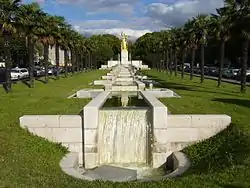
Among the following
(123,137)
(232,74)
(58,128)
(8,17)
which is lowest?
(232,74)

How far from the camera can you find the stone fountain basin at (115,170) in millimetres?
13492

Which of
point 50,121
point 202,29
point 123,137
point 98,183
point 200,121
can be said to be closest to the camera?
point 98,183

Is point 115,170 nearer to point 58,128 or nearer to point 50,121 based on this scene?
point 58,128

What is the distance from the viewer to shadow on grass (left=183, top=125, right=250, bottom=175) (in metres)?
12.4

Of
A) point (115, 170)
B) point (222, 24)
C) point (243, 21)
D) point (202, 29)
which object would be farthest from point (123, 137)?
point (202, 29)

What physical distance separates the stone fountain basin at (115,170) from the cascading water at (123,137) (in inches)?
27.5

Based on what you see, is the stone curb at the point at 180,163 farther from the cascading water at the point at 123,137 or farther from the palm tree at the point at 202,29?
the palm tree at the point at 202,29

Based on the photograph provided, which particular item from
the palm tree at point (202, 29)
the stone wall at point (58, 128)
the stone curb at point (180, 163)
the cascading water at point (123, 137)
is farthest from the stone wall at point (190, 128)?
the palm tree at point (202, 29)

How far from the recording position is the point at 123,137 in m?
17.2

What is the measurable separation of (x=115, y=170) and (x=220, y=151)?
3.48m

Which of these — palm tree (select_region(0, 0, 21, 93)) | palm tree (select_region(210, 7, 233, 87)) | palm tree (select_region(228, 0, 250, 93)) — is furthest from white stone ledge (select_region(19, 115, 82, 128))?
palm tree (select_region(210, 7, 233, 87))

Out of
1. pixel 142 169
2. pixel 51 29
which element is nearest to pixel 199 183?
pixel 142 169

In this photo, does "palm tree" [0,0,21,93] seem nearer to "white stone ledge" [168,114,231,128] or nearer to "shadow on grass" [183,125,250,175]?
"white stone ledge" [168,114,231,128]

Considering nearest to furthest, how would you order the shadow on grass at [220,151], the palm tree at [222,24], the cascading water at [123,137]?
the shadow on grass at [220,151]
the cascading water at [123,137]
the palm tree at [222,24]
